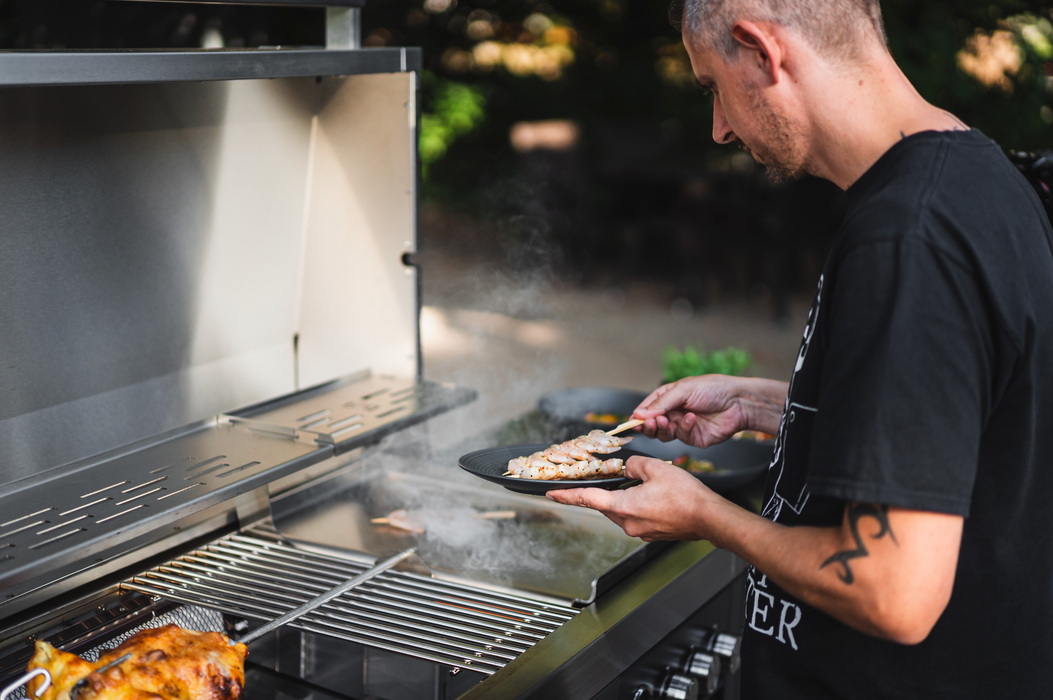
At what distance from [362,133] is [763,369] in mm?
5306

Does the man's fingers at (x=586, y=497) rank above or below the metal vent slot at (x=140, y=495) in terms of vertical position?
above

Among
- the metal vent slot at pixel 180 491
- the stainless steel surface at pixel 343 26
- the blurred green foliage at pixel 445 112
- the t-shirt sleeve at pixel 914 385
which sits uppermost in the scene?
the blurred green foliage at pixel 445 112

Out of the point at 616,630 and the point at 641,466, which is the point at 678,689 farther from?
the point at 641,466

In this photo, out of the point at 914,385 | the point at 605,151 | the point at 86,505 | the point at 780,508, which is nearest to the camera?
the point at 914,385

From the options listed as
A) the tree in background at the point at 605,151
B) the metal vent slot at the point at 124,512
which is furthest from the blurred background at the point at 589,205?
the metal vent slot at the point at 124,512

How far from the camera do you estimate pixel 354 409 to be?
6.68ft

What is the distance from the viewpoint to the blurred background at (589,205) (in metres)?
7.81

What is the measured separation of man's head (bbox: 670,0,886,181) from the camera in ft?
3.63

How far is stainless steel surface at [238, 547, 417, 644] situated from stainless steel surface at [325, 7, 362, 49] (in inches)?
43.3

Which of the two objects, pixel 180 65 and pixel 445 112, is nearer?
pixel 180 65

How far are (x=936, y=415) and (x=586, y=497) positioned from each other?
0.57 m

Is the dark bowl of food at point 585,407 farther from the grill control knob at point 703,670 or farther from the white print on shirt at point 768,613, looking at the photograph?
the white print on shirt at point 768,613

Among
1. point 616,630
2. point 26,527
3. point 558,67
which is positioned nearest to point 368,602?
point 616,630

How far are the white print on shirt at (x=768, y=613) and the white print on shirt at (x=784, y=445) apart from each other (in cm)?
12
